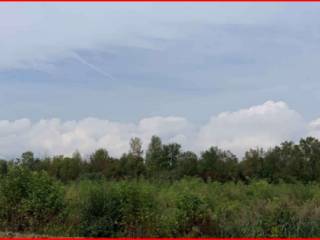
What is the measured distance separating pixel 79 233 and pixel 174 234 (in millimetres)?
2809

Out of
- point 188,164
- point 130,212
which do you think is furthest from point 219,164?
point 130,212

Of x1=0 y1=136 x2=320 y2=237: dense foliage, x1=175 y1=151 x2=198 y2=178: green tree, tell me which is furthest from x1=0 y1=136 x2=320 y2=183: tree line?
x1=0 y1=136 x2=320 y2=237: dense foliage

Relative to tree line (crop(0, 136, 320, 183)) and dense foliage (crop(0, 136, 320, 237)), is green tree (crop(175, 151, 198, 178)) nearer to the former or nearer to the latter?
tree line (crop(0, 136, 320, 183))

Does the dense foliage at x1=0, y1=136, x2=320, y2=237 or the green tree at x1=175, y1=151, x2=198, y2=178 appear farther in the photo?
the green tree at x1=175, y1=151, x2=198, y2=178

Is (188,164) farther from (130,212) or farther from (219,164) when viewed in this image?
(130,212)

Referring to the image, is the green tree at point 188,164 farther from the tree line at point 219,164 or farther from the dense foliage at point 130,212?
the dense foliage at point 130,212

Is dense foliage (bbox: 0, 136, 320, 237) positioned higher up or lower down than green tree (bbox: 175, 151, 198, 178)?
lower down

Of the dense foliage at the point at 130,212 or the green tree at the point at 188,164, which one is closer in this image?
the dense foliage at the point at 130,212

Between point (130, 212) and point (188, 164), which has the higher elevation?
point (188, 164)

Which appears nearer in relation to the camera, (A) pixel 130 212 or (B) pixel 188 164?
(A) pixel 130 212

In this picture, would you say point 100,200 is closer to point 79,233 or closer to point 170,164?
point 79,233

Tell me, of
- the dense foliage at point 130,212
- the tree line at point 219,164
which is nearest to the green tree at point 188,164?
the tree line at point 219,164

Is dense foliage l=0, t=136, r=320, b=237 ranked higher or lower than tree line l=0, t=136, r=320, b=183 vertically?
lower

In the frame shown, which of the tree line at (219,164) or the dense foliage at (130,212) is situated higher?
the tree line at (219,164)
